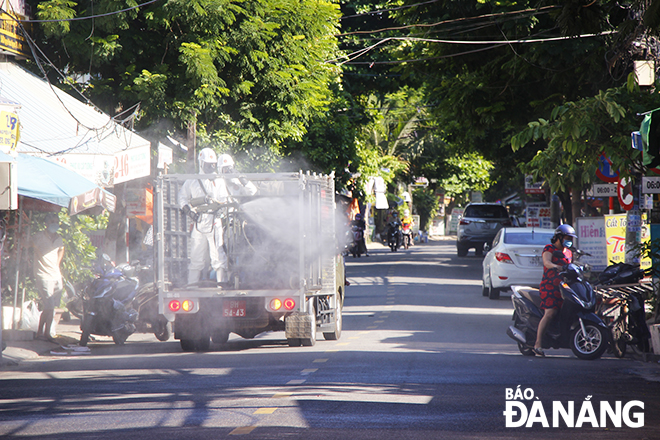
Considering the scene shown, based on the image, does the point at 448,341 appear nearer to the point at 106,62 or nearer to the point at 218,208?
the point at 218,208

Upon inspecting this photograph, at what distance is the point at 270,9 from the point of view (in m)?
19.2

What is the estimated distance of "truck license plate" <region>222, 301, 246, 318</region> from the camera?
36.1ft

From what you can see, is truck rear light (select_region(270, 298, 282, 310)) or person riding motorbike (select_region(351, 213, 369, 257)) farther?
person riding motorbike (select_region(351, 213, 369, 257))

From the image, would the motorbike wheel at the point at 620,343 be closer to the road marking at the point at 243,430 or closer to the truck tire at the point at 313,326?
the truck tire at the point at 313,326

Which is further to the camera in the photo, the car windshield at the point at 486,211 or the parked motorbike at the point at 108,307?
the car windshield at the point at 486,211

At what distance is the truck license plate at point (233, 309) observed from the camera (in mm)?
11016

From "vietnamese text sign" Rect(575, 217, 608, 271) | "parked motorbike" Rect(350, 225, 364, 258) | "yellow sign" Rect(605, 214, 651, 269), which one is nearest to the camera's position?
"yellow sign" Rect(605, 214, 651, 269)

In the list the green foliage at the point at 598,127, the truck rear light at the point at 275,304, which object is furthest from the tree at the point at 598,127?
the truck rear light at the point at 275,304

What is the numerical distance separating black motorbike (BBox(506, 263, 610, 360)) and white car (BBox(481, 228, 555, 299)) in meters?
7.28

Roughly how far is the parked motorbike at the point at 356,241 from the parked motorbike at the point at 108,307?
892 inches

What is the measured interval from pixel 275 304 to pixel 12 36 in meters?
9.85

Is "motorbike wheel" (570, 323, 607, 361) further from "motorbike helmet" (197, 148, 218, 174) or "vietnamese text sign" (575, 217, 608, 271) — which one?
"vietnamese text sign" (575, 217, 608, 271)

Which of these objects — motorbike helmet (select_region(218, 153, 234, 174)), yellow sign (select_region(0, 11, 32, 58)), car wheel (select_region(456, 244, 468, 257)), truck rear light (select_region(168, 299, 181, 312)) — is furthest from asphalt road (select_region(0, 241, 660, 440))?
car wheel (select_region(456, 244, 468, 257))

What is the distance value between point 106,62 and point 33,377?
10.5 m
